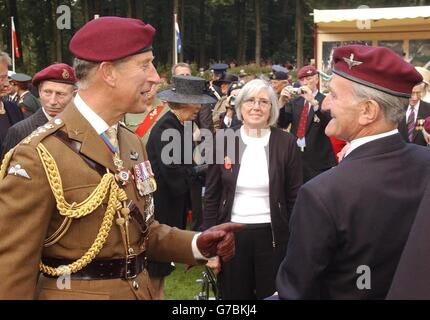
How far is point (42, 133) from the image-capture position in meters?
2.41

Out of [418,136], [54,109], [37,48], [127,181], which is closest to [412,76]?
[127,181]

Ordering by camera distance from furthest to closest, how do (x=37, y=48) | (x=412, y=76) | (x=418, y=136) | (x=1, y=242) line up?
1. (x=37, y=48)
2. (x=418, y=136)
3. (x=412, y=76)
4. (x=1, y=242)

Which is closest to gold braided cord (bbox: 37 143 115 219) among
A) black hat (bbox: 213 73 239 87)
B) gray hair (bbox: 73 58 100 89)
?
gray hair (bbox: 73 58 100 89)

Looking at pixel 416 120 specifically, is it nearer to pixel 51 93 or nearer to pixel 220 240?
pixel 51 93

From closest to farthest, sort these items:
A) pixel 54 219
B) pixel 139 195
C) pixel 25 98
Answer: pixel 54 219, pixel 139 195, pixel 25 98

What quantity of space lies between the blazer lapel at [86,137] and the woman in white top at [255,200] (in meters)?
2.28

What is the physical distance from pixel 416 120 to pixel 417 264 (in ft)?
17.9

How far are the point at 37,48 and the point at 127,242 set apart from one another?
3832 cm

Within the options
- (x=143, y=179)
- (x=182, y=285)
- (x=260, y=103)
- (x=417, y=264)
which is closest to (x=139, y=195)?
(x=143, y=179)

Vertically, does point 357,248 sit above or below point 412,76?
below

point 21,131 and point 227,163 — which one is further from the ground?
point 21,131

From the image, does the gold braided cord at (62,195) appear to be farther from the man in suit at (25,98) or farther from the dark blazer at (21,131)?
the man in suit at (25,98)

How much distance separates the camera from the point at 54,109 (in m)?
4.94

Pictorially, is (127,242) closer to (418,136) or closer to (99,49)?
(99,49)
